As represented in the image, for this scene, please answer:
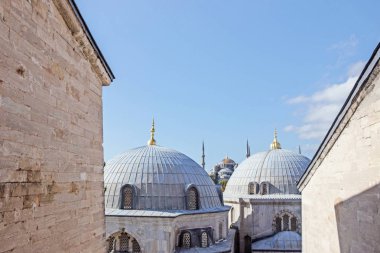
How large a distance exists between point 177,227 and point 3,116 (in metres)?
11.9

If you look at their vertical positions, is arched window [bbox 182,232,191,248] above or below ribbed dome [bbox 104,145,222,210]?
below

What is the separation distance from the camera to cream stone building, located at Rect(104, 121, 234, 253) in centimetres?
1394

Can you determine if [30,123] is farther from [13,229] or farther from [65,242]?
[65,242]

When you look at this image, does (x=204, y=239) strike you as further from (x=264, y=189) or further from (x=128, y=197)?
(x=264, y=189)

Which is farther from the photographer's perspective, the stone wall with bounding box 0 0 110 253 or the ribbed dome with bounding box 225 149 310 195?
the ribbed dome with bounding box 225 149 310 195

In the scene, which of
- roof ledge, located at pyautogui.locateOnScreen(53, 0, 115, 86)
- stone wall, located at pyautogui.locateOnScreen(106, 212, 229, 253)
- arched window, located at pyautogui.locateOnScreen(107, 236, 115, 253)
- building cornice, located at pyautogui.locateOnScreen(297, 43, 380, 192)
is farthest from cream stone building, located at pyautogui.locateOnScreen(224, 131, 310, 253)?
roof ledge, located at pyautogui.locateOnScreen(53, 0, 115, 86)

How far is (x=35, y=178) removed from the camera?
3.95 metres

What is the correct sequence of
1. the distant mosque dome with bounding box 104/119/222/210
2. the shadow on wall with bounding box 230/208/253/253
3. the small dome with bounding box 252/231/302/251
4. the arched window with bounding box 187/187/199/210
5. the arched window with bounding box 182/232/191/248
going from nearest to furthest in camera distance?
the arched window with bounding box 182/232/191/248
the distant mosque dome with bounding box 104/119/222/210
the arched window with bounding box 187/187/199/210
the small dome with bounding box 252/231/302/251
the shadow on wall with bounding box 230/208/253/253

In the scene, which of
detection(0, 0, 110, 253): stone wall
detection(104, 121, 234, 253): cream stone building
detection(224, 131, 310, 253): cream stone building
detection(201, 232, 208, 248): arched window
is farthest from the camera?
detection(224, 131, 310, 253): cream stone building

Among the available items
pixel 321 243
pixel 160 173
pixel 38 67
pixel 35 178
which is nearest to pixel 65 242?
pixel 35 178

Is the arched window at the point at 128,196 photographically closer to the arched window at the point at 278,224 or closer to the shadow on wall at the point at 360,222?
the arched window at the point at 278,224

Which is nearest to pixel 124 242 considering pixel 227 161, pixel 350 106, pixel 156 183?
pixel 156 183

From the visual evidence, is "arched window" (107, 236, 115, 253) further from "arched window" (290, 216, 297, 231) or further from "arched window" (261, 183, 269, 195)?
"arched window" (290, 216, 297, 231)

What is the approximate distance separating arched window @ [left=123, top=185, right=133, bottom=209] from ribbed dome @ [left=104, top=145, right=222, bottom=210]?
0.86ft
